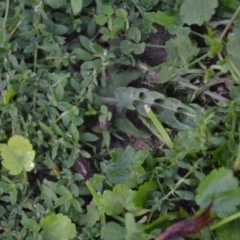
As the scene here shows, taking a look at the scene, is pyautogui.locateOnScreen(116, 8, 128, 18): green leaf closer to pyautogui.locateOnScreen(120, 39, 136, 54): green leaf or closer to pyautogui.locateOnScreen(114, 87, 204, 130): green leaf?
pyautogui.locateOnScreen(120, 39, 136, 54): green leaf

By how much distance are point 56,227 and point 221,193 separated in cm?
65

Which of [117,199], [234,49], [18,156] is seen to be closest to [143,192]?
[117,199]

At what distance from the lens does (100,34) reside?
6.82 ft

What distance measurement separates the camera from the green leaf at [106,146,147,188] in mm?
1877

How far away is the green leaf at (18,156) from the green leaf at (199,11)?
0.78 metres

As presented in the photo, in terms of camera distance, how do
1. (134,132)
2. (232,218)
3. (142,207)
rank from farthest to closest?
1. (134,132)
2. (142,207)
3. (232,218)

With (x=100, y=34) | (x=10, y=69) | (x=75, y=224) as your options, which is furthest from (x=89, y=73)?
(x=75, y=224)

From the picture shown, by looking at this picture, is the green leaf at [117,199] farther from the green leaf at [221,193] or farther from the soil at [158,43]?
the soil at [158,43]

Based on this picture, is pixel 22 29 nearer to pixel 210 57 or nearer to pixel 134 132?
pixel 134 132

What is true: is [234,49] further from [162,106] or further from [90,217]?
[90,217]

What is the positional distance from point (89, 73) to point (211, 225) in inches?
29.3

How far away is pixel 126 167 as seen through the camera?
6.28ft

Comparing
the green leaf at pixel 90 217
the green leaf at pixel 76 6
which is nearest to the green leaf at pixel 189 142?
the green leaf at pixel 90 217

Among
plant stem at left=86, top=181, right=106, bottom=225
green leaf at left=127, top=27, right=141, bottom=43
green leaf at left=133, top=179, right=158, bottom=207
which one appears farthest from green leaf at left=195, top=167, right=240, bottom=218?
green leaf at left=127, top=27, right=141, bottom=43
